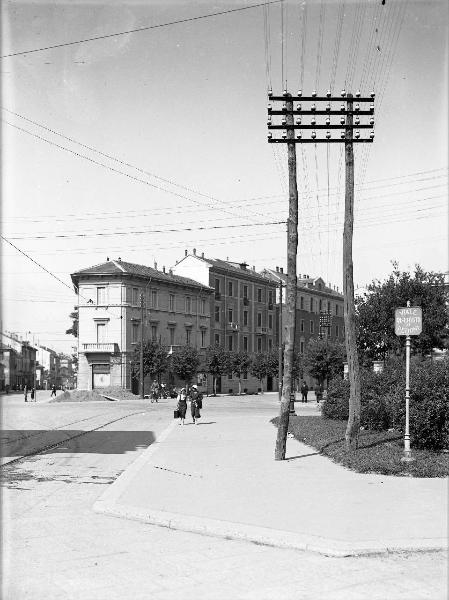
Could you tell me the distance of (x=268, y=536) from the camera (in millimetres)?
7648

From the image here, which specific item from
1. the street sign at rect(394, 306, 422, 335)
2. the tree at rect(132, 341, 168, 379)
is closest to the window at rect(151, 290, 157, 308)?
the tree at rect(132, 341, 168, 379)

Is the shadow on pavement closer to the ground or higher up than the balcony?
closer to the ground

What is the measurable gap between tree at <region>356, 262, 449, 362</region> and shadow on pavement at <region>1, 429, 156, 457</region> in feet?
65.9

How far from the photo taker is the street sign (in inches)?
554

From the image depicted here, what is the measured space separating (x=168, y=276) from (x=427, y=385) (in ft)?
194

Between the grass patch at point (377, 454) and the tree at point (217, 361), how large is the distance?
5248 centimetres

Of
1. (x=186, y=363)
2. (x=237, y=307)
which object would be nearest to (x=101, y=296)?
(x=186, y=363)

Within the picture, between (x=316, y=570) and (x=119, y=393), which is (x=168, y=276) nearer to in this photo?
(x=119, y=393)

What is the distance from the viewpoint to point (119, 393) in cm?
6206

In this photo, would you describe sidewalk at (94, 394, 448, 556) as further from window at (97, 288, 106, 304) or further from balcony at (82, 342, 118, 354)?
window at (97, 288, 106, 304)

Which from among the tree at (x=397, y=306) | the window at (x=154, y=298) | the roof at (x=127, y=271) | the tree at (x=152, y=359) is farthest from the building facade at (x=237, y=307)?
the tree at (x=397, y=306)

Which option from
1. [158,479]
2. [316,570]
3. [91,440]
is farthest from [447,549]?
[91,440]

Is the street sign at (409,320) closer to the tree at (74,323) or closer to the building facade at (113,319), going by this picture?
the building facade at (113,319)

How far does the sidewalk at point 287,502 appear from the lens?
7570mm
